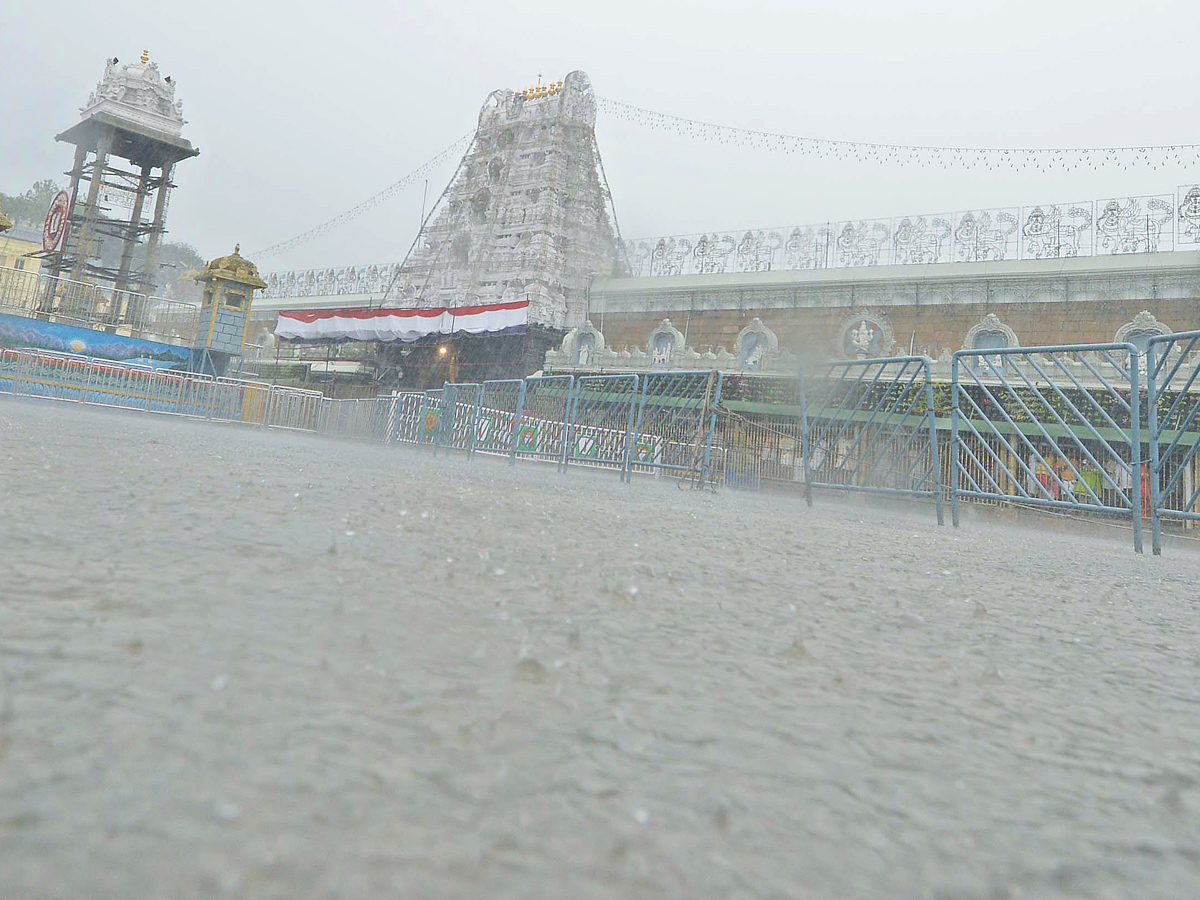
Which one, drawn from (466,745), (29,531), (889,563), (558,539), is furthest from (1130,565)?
(29,531)

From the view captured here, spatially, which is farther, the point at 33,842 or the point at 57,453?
the point at 57,453

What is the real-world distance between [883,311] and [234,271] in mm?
19430

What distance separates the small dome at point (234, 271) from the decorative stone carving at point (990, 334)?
67.7ft

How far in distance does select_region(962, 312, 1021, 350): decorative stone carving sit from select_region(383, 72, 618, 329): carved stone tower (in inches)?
540

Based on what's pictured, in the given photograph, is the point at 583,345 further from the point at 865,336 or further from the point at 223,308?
the point at 223,308

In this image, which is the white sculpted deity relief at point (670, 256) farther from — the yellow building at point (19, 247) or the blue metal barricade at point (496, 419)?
the yellow building at point (19, 247)

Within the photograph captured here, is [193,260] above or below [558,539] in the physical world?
above

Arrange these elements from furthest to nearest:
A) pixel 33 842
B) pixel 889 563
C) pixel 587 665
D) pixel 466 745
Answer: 1. pixel 889 563
2. pixel 587 665
3. pixel 466 745
4. pixel 33 842

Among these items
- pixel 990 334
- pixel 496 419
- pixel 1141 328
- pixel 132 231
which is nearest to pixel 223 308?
pixel 132 231

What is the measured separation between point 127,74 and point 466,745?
1454 inches

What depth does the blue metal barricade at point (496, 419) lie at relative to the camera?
41.3 ft

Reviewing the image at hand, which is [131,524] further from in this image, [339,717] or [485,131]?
[485,131]

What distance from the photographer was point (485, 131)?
1355 inches

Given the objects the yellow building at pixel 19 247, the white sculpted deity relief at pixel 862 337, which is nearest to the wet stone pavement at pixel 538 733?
the white sculpted deity relief at pixel 862 337
